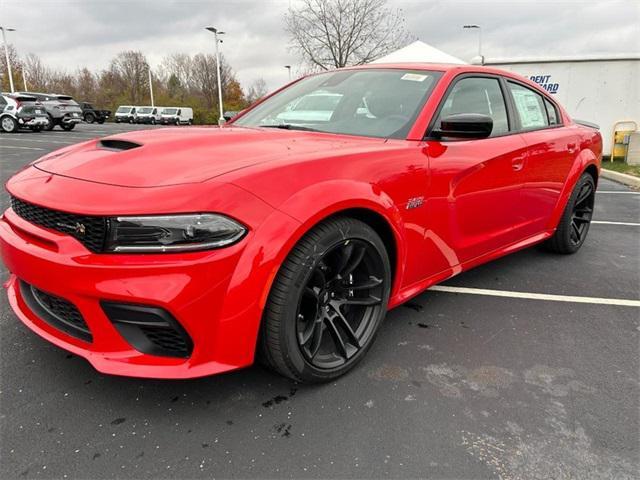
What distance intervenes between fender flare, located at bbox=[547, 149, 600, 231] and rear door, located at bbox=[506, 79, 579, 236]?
0.06 m

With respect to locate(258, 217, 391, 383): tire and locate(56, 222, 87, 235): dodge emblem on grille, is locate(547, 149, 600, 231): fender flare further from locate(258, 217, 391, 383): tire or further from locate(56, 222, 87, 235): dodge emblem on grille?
locate(56, 222, 87, 235): dodge emblem on grille

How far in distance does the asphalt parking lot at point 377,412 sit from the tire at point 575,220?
130 centimetres

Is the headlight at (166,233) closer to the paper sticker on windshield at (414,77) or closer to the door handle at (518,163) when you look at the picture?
the paper sticker on windshield at (414,77)

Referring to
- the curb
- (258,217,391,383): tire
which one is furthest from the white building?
(258,217,391,383): tire

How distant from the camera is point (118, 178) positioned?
179 centimetres

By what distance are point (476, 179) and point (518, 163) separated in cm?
56

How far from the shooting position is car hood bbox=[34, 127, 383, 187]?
1.80m

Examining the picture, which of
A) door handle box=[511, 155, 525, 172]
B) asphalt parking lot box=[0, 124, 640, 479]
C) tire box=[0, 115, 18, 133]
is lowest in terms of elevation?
asphalt parking lot box=[0, 124, 640, 479]

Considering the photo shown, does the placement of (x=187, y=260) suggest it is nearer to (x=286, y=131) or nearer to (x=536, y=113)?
(x=286, y=131)

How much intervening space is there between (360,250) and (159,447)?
3.78 feet

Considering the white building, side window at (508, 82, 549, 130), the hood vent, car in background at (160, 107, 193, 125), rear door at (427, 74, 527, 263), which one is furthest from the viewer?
car in background at (160, 107, 193, 125)

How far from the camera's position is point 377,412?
197 centimetres

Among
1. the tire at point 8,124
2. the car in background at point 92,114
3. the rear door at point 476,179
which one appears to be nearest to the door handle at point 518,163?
the rear door at point 476,179

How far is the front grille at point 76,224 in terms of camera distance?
1659 mm
